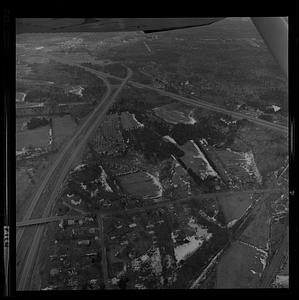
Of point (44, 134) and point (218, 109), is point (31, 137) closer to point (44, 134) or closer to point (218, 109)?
point (44, 134)

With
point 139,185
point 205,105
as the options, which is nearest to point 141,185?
point 139,185

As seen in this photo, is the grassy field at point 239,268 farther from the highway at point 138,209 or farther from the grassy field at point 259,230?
the highway at point 138,209

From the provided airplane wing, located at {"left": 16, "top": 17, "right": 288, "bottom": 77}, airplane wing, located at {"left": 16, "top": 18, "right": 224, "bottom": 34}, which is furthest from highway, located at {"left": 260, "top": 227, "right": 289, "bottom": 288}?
airplane wing, located at {"left": 16, "top": 18, "right": 224, "bottom": 34}

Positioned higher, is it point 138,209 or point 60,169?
point 60,169

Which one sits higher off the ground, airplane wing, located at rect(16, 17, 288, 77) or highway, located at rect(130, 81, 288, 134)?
airplane wing, located at rect(16, 17, 288, 77)

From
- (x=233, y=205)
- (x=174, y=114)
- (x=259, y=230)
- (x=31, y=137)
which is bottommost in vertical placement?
(x=259, y=230)

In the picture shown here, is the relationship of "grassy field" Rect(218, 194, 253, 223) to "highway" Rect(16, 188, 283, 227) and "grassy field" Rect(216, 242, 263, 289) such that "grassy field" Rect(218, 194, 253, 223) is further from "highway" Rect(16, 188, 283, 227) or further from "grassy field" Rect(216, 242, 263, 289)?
"grassy field" Rect(216, 242, 263, 289)
